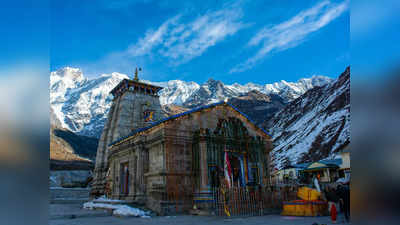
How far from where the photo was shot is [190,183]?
55.9 ft

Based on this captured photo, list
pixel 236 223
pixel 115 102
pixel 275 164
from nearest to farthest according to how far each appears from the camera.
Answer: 1. pixel 236 223
2. pixel 115 102
3. pixel 275 164

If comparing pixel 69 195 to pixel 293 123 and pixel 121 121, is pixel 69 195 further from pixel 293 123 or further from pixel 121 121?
pixel 293 123

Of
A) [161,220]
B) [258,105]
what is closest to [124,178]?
[161,220]

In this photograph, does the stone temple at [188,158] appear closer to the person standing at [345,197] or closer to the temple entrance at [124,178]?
the temple entrance at [124,178]

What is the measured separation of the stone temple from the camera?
53.8ft

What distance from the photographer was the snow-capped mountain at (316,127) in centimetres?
5644

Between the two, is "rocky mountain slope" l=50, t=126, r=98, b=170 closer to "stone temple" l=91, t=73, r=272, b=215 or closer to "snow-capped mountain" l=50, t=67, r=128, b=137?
"stone temple" l=91, t=73, r=272, b=215

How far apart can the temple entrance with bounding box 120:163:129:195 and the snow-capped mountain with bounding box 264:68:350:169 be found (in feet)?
124
